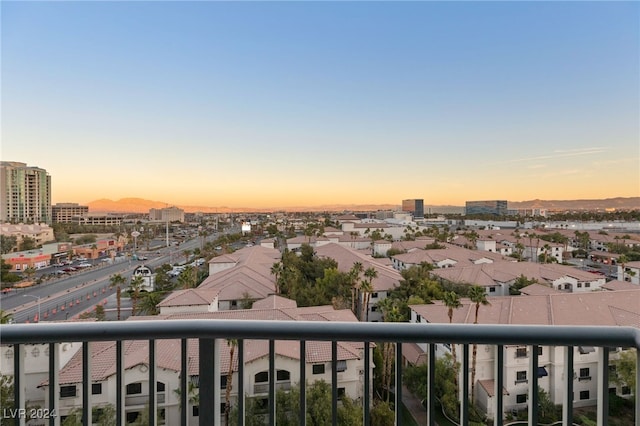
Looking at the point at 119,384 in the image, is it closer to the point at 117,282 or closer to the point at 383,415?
the point at 383,415

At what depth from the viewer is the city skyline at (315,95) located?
5.24 m

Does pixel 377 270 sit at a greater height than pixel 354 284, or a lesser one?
greater

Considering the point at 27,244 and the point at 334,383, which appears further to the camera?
the point at 27,244

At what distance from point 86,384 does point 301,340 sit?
0.59 m

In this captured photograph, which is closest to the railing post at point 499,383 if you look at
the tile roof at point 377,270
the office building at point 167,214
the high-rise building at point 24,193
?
the high-rise building at point 24,193

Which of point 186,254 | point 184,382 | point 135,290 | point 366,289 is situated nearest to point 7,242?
point 135,290

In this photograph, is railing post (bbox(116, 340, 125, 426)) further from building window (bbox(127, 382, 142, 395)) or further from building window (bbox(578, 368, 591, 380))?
building window (bbox(578, 368, 591, 380))

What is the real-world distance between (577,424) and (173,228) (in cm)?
2031

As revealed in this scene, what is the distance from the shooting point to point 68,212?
1013cm

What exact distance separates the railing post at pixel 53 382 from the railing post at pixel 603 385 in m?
1.39

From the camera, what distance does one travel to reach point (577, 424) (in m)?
0.76

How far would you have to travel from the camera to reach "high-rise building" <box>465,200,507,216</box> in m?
28.5

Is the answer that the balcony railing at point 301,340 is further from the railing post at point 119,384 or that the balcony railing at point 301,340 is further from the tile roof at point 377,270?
the tile roof at point 377,270

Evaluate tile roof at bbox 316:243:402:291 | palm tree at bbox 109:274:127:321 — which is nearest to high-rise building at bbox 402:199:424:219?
tile roof at bbox 316:243:402:291
